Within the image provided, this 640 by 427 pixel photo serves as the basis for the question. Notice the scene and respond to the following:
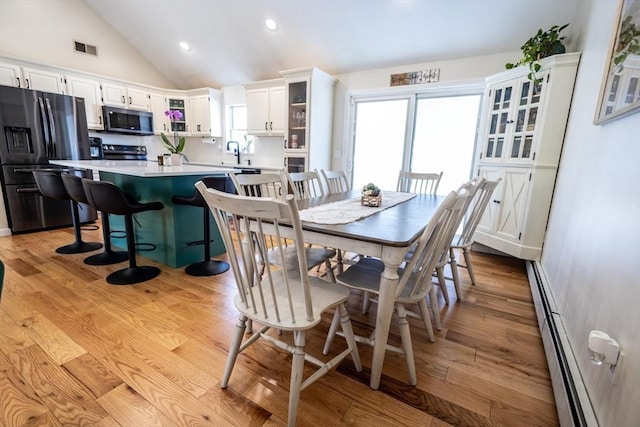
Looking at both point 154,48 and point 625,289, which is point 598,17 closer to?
point 625,289

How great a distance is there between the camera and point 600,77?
1771 mm

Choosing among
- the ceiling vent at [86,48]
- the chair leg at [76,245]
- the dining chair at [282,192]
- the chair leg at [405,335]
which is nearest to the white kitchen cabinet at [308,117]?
the dining chair at [282,192]

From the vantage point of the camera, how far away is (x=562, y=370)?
52.2 inches

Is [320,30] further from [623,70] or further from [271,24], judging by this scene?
[623,70]

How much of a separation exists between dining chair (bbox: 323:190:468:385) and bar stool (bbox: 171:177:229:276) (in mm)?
1408

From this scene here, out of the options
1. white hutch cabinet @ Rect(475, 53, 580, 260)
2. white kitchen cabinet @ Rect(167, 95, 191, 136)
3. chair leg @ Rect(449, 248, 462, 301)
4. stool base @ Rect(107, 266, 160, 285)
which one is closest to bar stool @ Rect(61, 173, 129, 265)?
stool base @ Rect(107, 266, 160, 285)

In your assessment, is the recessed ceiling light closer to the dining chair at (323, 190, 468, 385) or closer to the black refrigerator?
the black refrigerator

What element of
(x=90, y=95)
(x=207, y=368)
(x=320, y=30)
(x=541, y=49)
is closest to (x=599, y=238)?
(x=207, y=368)

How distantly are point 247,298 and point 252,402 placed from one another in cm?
48

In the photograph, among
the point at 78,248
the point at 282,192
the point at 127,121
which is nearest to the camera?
the point at 282,192

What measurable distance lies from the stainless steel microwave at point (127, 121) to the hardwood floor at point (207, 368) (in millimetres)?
3281

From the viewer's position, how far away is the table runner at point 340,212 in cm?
150

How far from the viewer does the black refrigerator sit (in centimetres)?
340

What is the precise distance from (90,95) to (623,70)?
6002 millimetres
